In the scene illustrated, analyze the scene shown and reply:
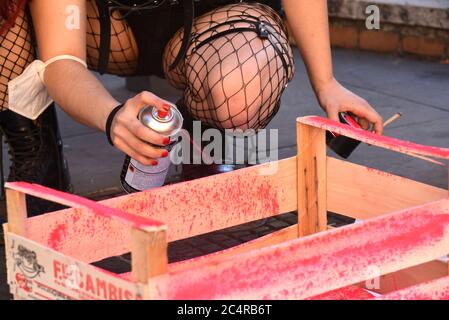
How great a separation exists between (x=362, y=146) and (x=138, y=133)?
204 centimetres

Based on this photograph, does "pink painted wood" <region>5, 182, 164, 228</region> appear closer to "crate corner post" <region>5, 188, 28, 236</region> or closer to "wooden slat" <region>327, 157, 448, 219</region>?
"crate corner post" <region>5, 188, 28, 236</region>

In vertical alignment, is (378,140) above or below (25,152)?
above

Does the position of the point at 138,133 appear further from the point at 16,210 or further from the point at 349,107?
the point at 349,107

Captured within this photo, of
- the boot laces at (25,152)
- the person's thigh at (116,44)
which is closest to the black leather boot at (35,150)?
the boot laces at (25,152)

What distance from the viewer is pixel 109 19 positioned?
2.71 meters

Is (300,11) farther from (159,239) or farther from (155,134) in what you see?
(159,239)

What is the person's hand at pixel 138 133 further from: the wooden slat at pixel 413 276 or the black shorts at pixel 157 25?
the black shorts at pixel 157 25

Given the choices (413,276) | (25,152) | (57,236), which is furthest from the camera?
(25,152)

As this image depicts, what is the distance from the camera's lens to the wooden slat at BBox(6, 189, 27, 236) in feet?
6.08

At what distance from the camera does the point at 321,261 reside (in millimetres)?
1741

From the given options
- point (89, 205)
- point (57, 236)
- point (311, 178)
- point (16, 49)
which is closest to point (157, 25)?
point (16, 49)

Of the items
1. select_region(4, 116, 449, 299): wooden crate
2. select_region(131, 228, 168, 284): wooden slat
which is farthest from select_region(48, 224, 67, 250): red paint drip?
select_region(131, 228, 168, 284): wooden slat

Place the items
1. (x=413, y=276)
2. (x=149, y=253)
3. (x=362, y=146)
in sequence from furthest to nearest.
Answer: (x=362, y=146)
(x=413, y=276)
(x=149, y=253)

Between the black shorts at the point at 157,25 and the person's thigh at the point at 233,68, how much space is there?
0.03m
